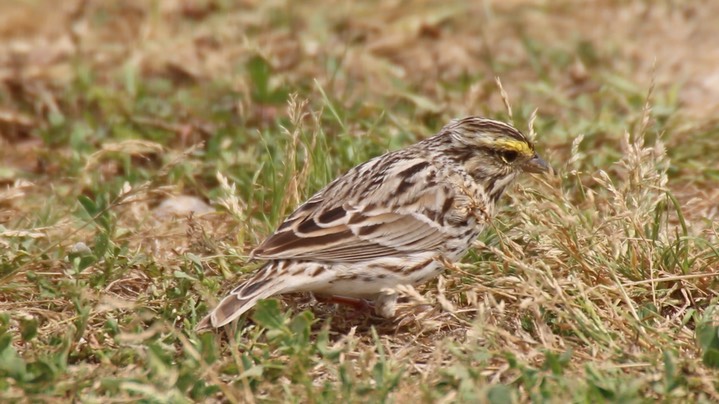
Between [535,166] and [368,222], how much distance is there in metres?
1.05

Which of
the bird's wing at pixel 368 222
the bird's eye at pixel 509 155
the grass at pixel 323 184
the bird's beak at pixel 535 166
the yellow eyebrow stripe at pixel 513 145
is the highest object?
the yellow eyebrow stripe at pixel 513 145

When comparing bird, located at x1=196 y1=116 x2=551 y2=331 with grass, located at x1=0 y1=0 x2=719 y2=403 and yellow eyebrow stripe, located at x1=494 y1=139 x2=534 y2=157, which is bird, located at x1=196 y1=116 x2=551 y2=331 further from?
grass, located at x1=0 y1=0 x2=719 y2=403

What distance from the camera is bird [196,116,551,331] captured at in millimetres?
5781

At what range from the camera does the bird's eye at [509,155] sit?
6.51m

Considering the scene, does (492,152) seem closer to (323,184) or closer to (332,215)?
(332,215)

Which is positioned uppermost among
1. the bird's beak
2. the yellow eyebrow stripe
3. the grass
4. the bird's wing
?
the yellow eyebrow stripe

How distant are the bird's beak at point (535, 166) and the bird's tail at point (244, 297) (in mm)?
1599

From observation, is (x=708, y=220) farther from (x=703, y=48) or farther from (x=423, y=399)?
(x=703, y=48)

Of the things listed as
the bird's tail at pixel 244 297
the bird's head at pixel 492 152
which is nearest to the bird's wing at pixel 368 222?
the bird's tail at pixel 244 297

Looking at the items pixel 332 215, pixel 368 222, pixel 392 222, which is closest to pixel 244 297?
pixel 332 215

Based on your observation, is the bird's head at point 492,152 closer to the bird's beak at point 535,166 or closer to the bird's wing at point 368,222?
the bird's beak at point 535,166

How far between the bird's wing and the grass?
11.8 inches

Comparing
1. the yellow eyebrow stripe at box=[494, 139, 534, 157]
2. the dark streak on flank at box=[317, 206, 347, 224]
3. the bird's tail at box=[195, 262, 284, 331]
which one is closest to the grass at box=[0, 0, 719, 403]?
the bird's tail at box=[195, 262, 284, 331]

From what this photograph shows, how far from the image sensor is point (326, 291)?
5.97 m
